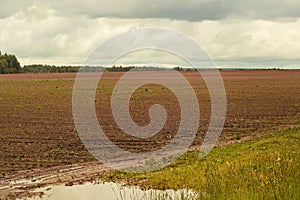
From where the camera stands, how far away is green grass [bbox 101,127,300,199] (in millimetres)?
7949

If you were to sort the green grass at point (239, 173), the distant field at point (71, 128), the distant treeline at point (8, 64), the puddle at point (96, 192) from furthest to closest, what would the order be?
1. the distant treeline at point (8, 64)
2. the distant field at point (71, 128)
3. the puddle at point (96, 192)
4. the green grass at point (239, 173)

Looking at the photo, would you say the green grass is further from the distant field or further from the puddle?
the distant field

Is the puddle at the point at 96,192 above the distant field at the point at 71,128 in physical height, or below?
below

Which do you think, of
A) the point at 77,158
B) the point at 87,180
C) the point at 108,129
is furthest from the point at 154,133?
the point at 87,180

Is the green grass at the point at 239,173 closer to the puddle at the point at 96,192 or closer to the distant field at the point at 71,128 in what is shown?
the puddle at the point at 96,192

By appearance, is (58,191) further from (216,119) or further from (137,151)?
(216,119)

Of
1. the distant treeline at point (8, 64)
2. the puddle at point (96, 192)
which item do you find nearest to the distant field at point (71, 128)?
the puddle at point (96, 192)

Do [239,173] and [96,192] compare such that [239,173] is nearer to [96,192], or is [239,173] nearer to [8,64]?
[96,192]

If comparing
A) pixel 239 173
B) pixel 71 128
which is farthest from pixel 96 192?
pixel 71 128

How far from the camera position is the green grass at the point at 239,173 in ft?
26.1

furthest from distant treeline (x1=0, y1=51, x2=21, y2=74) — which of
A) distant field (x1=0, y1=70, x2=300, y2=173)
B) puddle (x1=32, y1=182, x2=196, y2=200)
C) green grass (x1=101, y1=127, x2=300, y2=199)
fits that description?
puddle (x1=32, y1=182, x2=196, y2=200)

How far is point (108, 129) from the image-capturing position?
22.2m

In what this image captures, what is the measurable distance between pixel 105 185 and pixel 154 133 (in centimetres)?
833

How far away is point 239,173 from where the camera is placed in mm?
10766
